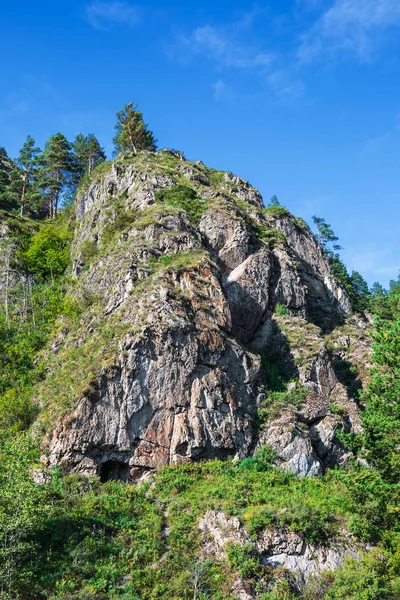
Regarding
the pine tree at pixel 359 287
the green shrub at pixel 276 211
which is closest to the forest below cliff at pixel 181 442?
the green shrub at pixel 276 211

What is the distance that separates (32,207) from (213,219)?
36380mm

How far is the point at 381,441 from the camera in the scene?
20547 millimetres

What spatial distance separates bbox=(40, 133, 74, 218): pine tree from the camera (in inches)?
2613

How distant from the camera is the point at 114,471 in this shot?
88.9 feet

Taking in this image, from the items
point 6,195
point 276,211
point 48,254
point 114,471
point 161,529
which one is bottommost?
point 161,529

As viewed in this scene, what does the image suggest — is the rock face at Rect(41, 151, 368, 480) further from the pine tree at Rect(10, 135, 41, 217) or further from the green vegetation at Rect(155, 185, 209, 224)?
the pine tree at Rect(10, 135, 41, 217)

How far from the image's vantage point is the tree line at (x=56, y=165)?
64.5m

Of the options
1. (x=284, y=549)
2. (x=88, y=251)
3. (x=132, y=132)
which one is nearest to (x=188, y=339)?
(x=284, y=549)

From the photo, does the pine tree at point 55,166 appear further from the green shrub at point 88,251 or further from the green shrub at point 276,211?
the green shrub at point 276,211

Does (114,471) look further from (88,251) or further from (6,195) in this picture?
(6,195)

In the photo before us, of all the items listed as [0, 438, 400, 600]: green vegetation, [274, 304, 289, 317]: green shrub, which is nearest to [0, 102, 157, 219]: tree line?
[274, 304, 289, 317]: green shrub

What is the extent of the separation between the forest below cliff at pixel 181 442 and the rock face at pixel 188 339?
0.21 m

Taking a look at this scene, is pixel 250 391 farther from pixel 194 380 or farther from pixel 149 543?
pixel 149 543

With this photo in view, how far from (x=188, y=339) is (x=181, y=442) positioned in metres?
6.87
